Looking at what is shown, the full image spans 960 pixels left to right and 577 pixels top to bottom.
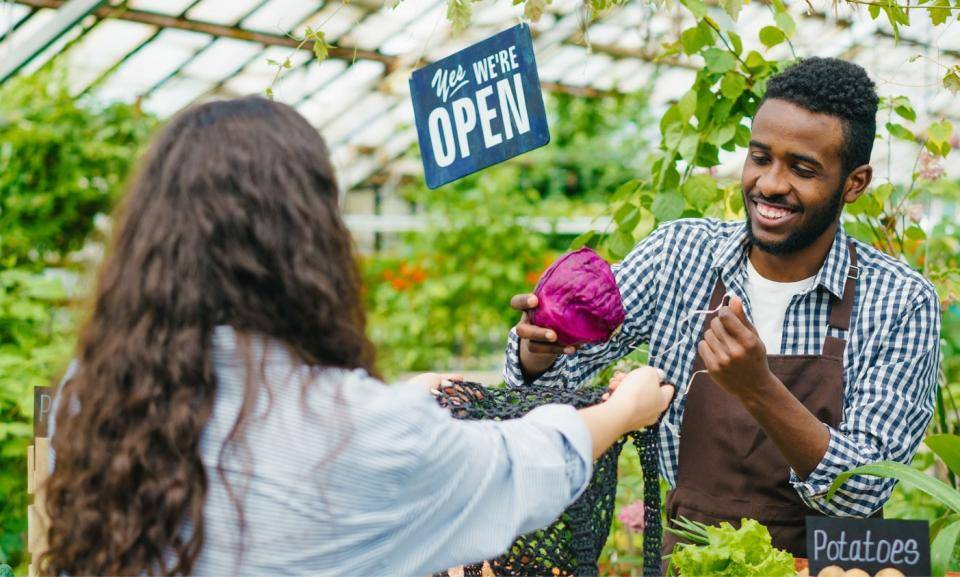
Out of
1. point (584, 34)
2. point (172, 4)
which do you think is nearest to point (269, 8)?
point (172, 4)

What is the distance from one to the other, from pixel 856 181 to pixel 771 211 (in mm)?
183

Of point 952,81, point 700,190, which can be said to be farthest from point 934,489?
point 700,190

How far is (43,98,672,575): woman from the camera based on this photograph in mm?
986

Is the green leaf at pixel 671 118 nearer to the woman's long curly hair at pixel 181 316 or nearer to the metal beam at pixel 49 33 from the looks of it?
the woman's long curly hair at pixel 181 316

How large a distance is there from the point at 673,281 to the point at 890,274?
387mm

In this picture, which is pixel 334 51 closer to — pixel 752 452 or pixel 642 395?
pixel 752 452

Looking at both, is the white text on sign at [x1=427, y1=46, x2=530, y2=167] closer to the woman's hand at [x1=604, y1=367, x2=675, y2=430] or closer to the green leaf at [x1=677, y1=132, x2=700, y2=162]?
the woman's hand at [x1=604, y1=367, x2=675, y2=430]

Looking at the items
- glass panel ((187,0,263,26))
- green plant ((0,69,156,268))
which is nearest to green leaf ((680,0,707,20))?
green plant ((0,69,156,268))

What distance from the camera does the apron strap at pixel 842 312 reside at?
1772 millimetres

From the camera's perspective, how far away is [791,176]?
1765mm

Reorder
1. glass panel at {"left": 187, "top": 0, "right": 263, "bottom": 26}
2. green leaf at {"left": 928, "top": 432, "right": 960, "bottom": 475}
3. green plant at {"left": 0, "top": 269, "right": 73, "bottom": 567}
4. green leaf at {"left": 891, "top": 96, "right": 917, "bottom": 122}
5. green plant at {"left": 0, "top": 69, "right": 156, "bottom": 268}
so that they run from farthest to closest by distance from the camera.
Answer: glass panel at {"left": 187, "top": 0, "right": 263, "bottom": 26} < green plant at {"left": 0, "top": 69, "right": 156, "bottom": 268} < green plant at {"left": 0, "top": 269, "right": 73, "bottom": 567} < green leaf at {"left": 891, "top": 96, "right": 917, "bottom": 122} < green leaf at {"left": 928, "top": 432, "right": 960, "bottom": 475}

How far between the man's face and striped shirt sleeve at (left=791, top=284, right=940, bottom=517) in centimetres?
21

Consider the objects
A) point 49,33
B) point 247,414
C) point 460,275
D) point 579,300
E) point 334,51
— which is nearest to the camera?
point 247,414

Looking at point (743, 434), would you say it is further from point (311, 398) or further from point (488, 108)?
point (311, 398)
